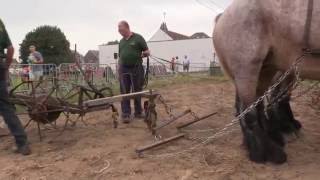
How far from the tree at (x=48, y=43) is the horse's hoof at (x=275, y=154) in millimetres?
39579

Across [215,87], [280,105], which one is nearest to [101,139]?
[280,105]

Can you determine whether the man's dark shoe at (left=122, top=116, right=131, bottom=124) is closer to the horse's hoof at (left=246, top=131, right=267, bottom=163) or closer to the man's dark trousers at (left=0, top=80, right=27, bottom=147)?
the man's dark trousers at (left=0, top=80, right=27, bottom=147)

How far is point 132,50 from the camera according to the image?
8.62 m

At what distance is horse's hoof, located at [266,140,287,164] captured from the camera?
5.97m

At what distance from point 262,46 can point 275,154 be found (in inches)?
51.0

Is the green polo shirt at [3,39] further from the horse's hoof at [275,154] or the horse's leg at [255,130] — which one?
the horse's hoof at [275,154]

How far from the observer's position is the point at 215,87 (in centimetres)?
1353

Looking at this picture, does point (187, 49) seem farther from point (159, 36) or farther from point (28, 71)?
point (28, 71)

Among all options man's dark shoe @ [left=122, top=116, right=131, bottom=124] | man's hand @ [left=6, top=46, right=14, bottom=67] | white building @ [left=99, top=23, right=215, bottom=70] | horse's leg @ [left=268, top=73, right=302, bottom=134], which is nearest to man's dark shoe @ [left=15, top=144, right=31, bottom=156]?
man's hand @ [left=6, top=46, right=14, bottom=67]

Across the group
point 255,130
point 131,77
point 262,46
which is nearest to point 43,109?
point 131,77

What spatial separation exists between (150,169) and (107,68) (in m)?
12.0

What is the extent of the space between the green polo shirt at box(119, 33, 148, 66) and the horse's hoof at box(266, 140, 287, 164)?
3313 mm

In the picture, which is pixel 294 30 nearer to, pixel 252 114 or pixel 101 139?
pixel 252 114

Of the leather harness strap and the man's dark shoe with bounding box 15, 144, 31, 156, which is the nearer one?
the leather harness strap
